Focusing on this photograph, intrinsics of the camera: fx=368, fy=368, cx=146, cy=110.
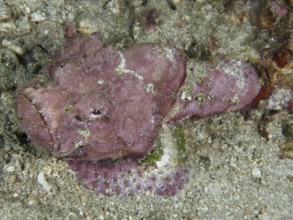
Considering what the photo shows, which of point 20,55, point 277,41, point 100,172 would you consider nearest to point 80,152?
point 100,172

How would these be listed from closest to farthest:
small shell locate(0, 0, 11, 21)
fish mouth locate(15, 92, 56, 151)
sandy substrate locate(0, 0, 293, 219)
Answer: fish mouth locate(15, 92, 56, 151) < sandy substrate locate(0, 0, 293, 219) < small shell locate(0, 0, 11, 21)

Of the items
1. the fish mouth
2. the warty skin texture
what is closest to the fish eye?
the warty skin texture

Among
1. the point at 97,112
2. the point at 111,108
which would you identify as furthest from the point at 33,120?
the point at 111,108

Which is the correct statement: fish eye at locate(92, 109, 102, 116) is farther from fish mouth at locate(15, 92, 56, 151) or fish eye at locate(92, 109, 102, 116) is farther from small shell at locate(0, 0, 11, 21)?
small shell at locate(0, 0, 11, 21)

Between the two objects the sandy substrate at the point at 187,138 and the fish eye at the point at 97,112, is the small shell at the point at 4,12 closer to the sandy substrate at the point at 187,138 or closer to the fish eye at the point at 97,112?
the sandy substrate at the point at 187,138

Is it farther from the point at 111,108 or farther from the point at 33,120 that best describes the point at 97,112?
the point at 33,120

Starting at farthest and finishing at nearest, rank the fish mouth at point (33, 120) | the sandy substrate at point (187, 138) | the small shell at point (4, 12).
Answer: the small shell at point (4, 12) < the sandy substrate at point (187, 138) < the fish mouth at point (33, 120)

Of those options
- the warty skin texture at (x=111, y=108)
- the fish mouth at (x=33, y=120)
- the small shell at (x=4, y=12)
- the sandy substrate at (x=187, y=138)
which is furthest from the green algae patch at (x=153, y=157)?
the small shell at (x=4, y=12)
